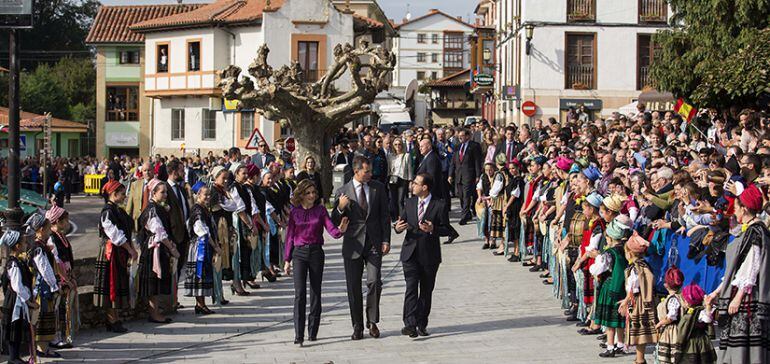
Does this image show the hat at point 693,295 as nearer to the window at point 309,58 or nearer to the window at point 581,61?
the window at point 581,61

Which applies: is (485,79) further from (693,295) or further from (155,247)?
(693,295)

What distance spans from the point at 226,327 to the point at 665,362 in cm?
555

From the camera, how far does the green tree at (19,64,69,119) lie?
220 ft

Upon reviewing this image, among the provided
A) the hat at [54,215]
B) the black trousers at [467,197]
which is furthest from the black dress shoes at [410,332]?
the black trousers at [467,197]

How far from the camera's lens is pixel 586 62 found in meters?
41.8

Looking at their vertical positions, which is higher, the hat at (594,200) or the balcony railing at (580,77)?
the balcony railing at (580,77)

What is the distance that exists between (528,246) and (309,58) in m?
33.2

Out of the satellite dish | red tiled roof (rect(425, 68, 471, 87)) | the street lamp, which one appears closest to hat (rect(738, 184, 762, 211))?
the street lamp

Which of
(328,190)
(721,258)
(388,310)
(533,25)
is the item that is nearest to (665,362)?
(721,258)

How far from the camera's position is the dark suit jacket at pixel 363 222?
476 inches

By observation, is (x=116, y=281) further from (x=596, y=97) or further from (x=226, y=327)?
(x=596, y=97)

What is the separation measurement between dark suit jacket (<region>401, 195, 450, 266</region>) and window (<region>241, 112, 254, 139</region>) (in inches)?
1530

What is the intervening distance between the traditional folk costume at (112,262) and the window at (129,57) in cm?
4843

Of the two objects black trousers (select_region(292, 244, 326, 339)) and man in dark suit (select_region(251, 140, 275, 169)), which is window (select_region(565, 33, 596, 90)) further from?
black trousers (select_region(292, 244, 326, 339))
